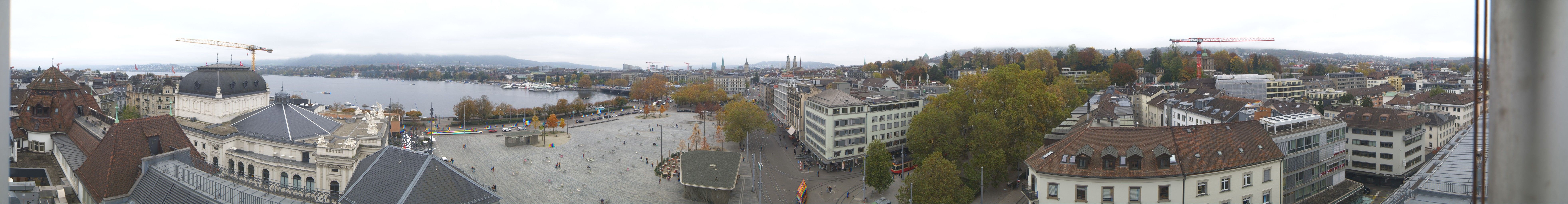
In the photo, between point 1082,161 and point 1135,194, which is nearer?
point 1135,194

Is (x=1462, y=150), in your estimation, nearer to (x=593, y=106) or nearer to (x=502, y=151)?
(x=502, y=151)

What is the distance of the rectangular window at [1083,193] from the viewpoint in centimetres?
1591

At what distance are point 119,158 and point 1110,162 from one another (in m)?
21.4

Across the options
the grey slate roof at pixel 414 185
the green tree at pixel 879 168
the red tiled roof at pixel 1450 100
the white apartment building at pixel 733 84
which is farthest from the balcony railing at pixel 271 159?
the white apartment building at pixel 733 84

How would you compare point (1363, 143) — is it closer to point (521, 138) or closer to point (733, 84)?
point (521, 138)

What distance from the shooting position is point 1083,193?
630 inches

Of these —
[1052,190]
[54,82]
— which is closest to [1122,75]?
[1052,190]

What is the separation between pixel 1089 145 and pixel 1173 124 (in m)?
24.5

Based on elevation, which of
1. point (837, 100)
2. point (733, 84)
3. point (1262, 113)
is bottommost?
point (1262, 113)

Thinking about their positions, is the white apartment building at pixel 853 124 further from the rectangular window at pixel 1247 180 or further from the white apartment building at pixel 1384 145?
the white apartment building at pixel 1384 145

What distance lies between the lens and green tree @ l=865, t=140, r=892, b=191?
25.2m

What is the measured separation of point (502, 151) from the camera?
3825 centimetres

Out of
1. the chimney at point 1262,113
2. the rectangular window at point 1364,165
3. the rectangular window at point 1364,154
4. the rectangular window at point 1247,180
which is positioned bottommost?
the rectangular window at point 1364,165

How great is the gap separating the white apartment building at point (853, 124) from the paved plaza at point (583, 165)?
3.80m
